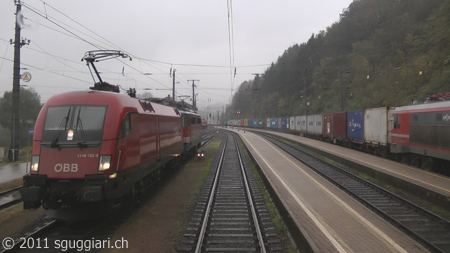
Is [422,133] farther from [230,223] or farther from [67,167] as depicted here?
[67,167]

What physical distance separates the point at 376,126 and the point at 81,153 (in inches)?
768

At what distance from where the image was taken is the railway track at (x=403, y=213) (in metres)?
6.92

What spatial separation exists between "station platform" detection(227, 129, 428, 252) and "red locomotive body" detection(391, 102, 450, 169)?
514cm

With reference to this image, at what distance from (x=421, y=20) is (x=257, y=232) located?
50694 mm

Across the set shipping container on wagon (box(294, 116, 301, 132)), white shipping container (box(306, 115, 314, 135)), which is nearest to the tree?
shipping container on wagon (box(294, 116, 301, 132))

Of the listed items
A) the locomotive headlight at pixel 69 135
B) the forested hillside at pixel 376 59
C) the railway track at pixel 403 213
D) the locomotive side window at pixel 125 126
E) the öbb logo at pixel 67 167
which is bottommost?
the railway track at pixel 403 213

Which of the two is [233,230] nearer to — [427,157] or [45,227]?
[45,227]

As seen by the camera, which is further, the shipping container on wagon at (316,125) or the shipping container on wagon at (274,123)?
the shipping container on wagon at (274,123)

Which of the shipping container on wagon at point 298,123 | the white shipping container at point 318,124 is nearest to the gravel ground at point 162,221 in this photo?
the white shipping container at point 318,124

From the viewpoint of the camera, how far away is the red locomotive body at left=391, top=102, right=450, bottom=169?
12922 millimetres

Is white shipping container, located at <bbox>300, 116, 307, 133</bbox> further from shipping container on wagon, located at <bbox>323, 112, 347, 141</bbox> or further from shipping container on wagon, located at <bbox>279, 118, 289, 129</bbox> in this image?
shipping container on wagon, located at <bbox>279, 118, 289, 129</bbox>

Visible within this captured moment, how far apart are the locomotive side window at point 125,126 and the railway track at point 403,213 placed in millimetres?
7264

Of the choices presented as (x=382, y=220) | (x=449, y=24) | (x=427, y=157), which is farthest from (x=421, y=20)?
(x=382, y=220)

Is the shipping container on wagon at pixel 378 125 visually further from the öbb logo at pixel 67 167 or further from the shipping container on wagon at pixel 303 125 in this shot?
the shipping container on wagon at pixel 303 125
